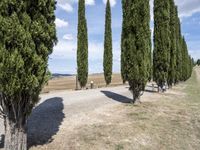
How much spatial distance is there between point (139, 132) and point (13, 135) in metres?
5.00

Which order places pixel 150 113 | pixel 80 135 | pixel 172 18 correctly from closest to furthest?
1. pixel 80 135
2. pixel 150 113
3. pixel 172 18

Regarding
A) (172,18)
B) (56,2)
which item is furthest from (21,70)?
(172,18)

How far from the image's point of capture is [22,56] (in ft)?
25.7

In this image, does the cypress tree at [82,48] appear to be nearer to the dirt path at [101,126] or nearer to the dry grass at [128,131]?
the dirt path at [101,126]

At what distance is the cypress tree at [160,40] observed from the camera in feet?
98.0

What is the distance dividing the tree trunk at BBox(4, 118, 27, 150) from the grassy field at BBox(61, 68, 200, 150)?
164 cm

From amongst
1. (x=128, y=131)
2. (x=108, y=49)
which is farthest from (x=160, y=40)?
(x=128, y=131)

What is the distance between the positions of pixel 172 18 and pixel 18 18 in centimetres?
3206

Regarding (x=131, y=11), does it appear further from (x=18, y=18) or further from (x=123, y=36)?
(x=18, y=18)

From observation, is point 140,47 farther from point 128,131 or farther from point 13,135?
point 13,135

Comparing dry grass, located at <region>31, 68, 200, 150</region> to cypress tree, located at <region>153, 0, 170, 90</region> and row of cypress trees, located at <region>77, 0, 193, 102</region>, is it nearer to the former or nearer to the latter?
row of cypress trees, located at <region>77, 0, 193, 102</region>

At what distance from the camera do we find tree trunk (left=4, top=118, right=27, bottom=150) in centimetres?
821

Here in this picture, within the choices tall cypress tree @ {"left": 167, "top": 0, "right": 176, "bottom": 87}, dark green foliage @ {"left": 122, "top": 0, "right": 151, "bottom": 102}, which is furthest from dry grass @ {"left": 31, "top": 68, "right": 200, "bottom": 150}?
tall cypress tree @ {"left": 167, "top": 0, "right": 176, "bottom": 87}

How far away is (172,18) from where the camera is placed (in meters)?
37.7
